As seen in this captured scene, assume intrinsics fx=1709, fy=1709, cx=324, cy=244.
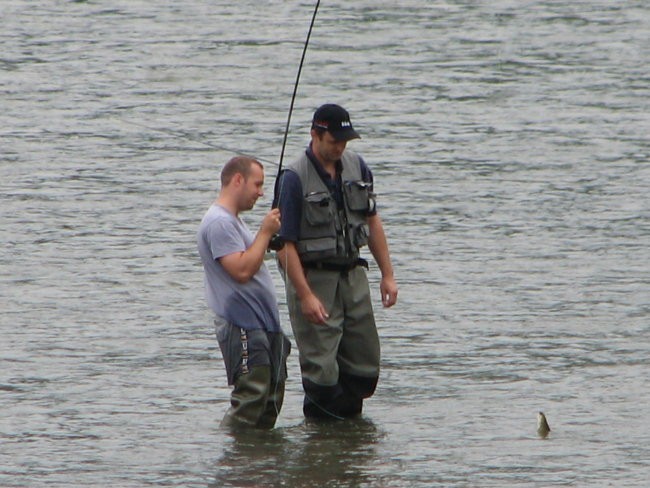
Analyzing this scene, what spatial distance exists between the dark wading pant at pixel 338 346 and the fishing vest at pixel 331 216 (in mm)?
138

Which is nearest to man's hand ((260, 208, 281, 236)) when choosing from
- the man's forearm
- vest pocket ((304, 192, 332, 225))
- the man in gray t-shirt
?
the man in gray t-shirt

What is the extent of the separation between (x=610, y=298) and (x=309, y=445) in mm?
3569

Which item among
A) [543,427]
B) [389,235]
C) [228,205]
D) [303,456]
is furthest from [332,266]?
[389,235]

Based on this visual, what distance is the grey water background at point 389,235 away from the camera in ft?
26.3

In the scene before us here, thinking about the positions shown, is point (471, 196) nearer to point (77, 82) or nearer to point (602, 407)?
point (602, 407)

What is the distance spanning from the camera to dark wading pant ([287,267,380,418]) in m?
8.21

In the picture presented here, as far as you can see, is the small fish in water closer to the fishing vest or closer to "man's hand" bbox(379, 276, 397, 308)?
"man's hand" bbox(379, 276, 397, 308)

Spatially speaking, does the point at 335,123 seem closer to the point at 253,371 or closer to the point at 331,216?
the point at 331,216

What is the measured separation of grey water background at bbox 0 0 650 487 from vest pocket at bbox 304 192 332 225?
3.46 ft

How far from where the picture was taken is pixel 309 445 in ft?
26.5

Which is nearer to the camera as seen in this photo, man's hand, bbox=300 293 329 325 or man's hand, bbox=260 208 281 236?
man's hand, bbox=260 208 281 236

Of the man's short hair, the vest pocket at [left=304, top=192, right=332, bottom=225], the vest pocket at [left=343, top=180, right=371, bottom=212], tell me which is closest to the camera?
the man's short hair

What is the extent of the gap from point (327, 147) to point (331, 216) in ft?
1.08

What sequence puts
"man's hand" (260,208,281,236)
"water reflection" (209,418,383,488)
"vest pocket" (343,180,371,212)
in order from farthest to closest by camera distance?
"vest pocket" (343,180,371,212) < "man's hand" (260,208,281,236) < "water reflection" (209,418,383,488)
